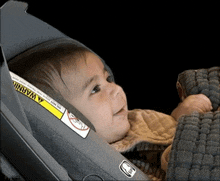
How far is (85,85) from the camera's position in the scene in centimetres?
71

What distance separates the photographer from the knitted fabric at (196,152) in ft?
1.66

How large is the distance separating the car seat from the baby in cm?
12

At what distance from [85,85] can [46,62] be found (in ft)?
0.33

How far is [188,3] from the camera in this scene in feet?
2.70

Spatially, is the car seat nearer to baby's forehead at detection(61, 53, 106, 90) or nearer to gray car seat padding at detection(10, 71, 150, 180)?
gray car seat padding at detection(10, 71, 150, 180)

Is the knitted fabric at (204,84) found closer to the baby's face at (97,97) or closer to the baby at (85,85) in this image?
the baby at (85,85)

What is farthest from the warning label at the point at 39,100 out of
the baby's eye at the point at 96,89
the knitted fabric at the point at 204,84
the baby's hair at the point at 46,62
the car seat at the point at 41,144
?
the knitted fabric at the point at 204,84

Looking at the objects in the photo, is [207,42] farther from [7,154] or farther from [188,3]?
[7,154]

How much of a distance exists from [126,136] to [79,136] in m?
0.29

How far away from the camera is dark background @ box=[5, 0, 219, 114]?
808 millimetres

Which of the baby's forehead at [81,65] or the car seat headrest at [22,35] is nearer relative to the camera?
the car seat headrest at [22,35]

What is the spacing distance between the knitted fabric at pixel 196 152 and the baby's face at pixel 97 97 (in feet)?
A: 0.63

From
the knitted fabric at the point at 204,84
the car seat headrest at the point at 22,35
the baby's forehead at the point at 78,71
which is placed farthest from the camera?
the knitted fabric at the point at 204,84

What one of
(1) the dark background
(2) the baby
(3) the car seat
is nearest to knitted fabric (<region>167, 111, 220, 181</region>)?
(3) the car seat
